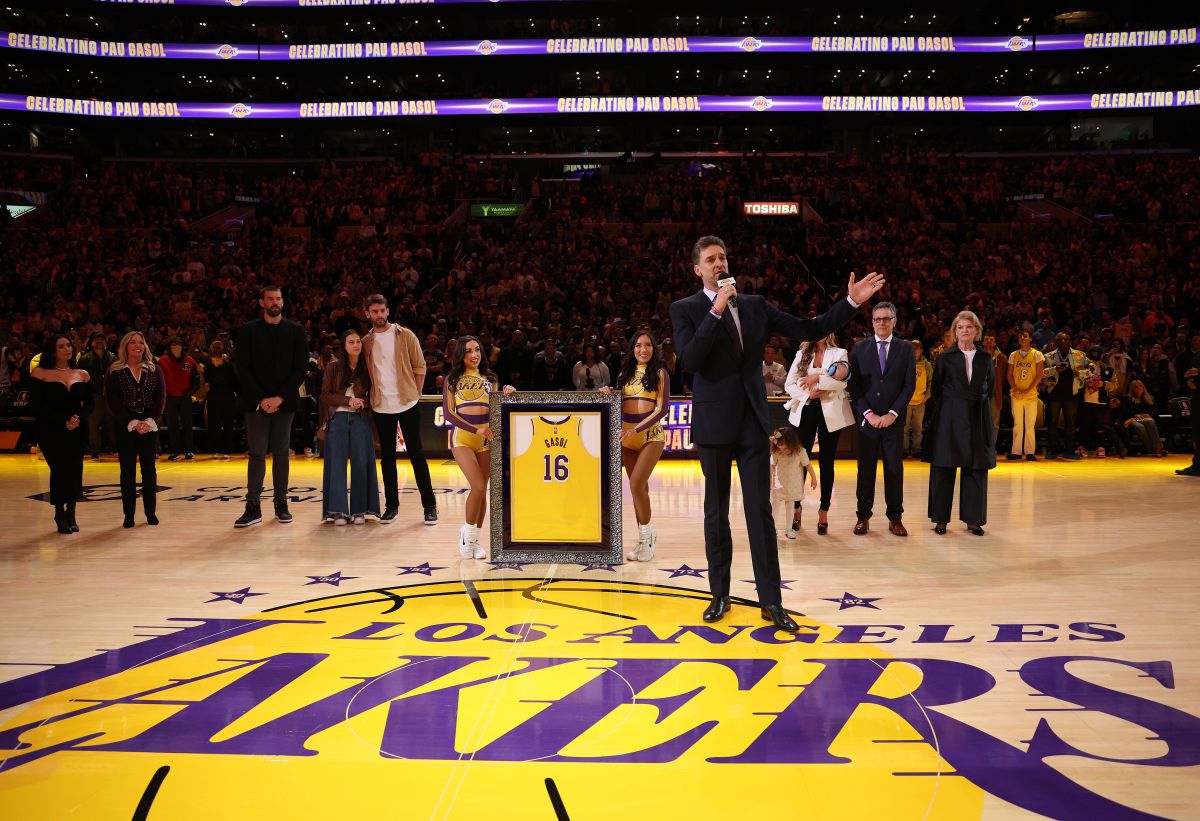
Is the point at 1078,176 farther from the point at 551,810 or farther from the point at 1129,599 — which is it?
the point at 551,810

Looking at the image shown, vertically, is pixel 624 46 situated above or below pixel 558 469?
above

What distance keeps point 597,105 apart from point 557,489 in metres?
33.0

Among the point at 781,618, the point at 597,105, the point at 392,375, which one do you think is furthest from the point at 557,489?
Result: the point at 597,105

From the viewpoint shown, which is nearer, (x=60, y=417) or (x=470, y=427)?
(x=470, y=427)

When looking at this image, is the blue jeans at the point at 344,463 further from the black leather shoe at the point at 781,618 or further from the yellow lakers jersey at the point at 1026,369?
the yellow lakers jersey at the point at 1026,369

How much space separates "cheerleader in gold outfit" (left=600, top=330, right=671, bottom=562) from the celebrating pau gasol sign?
1.71 m

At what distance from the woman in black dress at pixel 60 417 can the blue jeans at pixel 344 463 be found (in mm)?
2113

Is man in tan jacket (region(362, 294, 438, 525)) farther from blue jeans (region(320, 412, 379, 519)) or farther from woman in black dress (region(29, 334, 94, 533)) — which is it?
woman in black dress (region(29, 334, 94, 533))

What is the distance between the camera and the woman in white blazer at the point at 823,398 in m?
7.81

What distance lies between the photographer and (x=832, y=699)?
3943 millimetres

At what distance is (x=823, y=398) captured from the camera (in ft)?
26.4

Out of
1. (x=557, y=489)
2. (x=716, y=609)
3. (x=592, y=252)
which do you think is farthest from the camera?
(x=592, y=252)

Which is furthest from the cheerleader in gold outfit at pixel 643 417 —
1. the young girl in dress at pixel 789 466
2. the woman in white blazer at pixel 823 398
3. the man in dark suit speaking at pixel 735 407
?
the man in dark suit speaking at pixel 735 407

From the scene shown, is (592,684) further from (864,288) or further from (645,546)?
(645,546)
